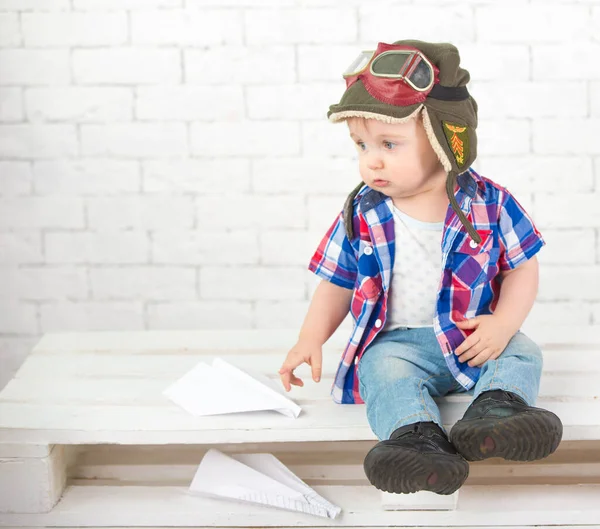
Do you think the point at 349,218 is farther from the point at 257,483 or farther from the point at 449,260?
the point at 257,483

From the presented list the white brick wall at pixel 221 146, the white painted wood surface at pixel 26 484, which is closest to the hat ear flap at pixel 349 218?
the white painted wood surface at pixel 26 484

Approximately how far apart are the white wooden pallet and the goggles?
542mm

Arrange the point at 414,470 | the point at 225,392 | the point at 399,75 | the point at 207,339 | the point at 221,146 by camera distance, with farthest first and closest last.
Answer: the point at 221,146 < the point at 207,339 < the point at 225,392 < the point at 399,75 < the point at 414,470

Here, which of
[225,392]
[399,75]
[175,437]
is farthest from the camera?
[225,392]

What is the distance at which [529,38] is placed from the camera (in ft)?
7.97

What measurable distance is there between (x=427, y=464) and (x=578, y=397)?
456 millimetres

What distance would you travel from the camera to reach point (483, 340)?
5.13ft

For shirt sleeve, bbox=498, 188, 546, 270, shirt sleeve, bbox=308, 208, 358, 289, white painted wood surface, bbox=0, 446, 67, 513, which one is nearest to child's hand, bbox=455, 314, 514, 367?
shirt sleeve, bbox=498, 188, 546, 270

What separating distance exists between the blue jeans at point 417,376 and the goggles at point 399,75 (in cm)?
43

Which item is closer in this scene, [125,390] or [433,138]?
[433,138]

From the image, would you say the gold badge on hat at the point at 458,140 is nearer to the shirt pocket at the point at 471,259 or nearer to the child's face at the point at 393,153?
the child's face at the point at 393,153

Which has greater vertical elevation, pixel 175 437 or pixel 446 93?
pixel 446 93

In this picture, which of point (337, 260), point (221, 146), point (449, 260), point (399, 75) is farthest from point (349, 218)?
point (221, 146)

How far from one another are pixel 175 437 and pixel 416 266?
503 millimetres
